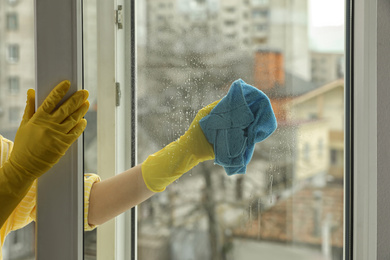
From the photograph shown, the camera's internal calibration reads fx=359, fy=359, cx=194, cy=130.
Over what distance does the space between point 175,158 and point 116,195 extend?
0.60 ft

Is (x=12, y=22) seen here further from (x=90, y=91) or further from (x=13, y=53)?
(x=90, y=91)

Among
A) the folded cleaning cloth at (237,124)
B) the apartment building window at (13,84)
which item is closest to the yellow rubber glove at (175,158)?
the folded cleaning cloth at (237,124)

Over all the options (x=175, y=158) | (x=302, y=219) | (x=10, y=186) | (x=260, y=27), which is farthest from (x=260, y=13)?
(x=10, y=186)

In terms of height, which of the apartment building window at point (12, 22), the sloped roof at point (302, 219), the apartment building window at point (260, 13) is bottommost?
the sloped roof at point (302, 219)

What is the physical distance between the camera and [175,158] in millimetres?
935

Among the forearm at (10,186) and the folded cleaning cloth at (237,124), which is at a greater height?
the folded cleaning cloth at (237,124)

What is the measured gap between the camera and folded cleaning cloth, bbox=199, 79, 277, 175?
0.91 meters

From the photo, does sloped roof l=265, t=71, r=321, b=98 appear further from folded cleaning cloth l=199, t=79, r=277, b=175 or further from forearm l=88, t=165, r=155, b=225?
forearm l=88, t=165, r=155, b=225

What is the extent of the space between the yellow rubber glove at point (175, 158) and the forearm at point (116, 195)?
0.03 m

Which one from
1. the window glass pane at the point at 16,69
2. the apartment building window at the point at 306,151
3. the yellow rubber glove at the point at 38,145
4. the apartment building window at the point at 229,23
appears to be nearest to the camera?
the yellow rubber glove at the point at 38,145

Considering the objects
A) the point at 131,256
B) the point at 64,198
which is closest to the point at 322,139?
the point at 131,256

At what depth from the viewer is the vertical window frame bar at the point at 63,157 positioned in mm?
858

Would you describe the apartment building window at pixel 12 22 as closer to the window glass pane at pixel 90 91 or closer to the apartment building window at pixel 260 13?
the window glass pane at pixel 90 91
